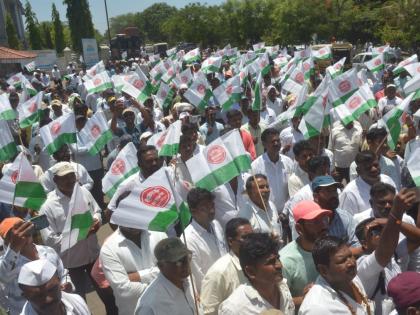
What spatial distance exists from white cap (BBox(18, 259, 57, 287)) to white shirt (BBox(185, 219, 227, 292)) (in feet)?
4.06

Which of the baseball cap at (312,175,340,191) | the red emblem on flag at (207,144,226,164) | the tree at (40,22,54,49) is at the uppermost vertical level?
the red emblem on flag at (207,144,226,164)

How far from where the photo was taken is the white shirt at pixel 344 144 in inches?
297

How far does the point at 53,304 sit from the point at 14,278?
2.39 feet

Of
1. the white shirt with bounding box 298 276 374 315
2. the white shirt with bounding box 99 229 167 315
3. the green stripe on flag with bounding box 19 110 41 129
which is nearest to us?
the white shirt with bounding box 298 276 374 315

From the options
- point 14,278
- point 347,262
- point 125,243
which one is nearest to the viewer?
point 347,262

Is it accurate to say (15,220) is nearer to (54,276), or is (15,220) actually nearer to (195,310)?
(54,276)

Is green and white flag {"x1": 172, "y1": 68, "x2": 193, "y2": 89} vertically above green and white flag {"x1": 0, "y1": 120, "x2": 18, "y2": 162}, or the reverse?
green and white flag {"x1": 0, "y1": 120, "x2": 18, "y2": 162}

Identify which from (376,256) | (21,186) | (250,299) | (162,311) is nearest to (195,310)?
(162,311)

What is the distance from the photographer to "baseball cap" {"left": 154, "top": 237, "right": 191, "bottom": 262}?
3371 mm

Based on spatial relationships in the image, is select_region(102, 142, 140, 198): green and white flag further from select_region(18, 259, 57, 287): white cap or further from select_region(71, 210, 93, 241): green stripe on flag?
select_region(18, 259, 57, 287): white cap

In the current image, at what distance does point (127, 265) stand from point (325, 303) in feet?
5.42

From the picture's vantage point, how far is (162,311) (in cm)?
338

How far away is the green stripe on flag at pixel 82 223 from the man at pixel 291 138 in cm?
332

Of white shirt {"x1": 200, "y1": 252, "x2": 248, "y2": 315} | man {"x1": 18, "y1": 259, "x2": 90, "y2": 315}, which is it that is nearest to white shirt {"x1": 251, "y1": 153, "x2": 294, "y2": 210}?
white shirt {"x1": 200, "y1": 252, "x2": 248, "y2": 315}
